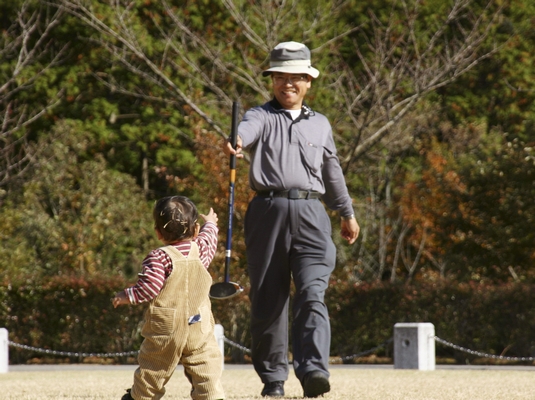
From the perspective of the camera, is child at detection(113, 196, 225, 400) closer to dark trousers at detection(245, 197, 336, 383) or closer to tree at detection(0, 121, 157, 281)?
dark trousers at detection(245, 197, 336, 383)

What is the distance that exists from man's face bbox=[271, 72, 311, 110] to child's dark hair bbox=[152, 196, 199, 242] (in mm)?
1611

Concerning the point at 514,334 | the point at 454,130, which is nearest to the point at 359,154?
the point at 514,334

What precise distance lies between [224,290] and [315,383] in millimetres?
771

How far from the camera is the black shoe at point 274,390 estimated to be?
6.34 metres

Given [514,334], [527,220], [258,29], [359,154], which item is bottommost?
[514,334]

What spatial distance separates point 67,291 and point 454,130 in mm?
10817

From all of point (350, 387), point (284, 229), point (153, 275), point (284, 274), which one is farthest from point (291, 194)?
point (350, 387)

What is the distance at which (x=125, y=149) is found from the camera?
933 inches

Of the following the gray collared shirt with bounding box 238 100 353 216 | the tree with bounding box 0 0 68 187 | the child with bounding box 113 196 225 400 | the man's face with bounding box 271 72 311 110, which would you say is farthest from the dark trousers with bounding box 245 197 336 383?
the tree with bounding box 0 0 68 187

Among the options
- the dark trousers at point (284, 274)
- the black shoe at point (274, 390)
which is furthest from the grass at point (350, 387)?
the dark trousers at point (284, 274)

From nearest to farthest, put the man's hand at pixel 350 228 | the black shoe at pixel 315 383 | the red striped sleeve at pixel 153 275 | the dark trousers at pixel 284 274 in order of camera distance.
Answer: the red striped sleeve at pixel 153 275 → the black shoe at pixel 315 383 → the dark trousers at pixel 284 274 → the man's hand at pixel 350 228

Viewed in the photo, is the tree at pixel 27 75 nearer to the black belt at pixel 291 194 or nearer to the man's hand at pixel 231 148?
the black belt at pixel 291 194

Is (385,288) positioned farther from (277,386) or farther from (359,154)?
(277,386)

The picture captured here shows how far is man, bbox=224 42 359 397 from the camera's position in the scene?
20.5ft
